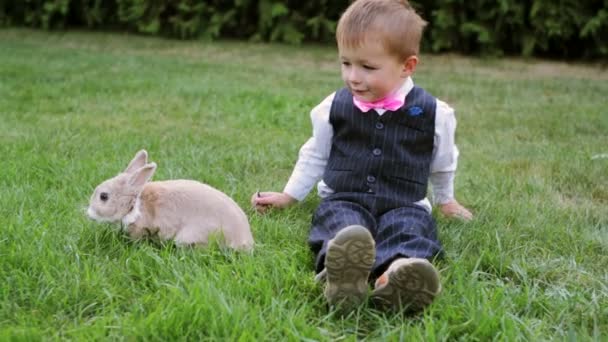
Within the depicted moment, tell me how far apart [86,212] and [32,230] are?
199 mm

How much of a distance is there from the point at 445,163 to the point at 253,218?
0.84 m

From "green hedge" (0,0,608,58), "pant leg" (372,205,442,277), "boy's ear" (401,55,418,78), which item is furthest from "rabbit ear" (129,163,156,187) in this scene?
"green hedge" (0,0,608,58)

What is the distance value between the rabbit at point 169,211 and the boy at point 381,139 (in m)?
0.33

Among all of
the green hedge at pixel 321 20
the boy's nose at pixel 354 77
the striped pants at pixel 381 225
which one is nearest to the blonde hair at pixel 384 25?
the boy's nose at pixel 354 77

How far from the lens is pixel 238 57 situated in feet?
30.3

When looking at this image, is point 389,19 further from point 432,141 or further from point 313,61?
point 313,61

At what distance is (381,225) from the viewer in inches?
99.6

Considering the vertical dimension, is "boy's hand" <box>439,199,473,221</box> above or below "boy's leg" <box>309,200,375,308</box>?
below

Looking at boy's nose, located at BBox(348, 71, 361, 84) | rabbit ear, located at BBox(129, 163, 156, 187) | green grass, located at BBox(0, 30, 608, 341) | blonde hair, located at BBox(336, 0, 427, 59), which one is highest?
blonde hair, located at BBox(336, 0, 427, 59)

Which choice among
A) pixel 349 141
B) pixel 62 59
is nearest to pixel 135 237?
pixel 349 141

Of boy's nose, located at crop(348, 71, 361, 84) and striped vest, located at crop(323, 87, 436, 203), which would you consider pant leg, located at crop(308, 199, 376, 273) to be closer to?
striped vest, located at crop(323, 87, 436, 203)

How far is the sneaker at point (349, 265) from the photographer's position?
75.7 inches

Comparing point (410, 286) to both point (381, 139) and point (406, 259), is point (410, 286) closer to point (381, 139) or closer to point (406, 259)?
point (406, 259)

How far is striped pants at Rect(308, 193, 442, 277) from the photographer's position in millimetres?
2299
